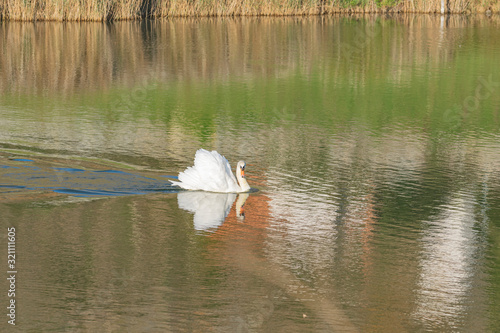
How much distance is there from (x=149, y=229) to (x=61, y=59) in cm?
1677

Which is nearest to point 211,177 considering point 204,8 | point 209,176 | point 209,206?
point 209,176

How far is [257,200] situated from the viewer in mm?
10820

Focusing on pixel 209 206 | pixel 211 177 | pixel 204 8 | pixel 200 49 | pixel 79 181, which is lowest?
pixel 209 206

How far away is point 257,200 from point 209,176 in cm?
73

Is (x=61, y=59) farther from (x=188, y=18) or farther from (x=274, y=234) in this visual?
(x=274, y=234)

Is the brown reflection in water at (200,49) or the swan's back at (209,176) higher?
the brown reflection in water at (200,49)

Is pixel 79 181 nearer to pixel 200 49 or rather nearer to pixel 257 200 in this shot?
pixel 257 200

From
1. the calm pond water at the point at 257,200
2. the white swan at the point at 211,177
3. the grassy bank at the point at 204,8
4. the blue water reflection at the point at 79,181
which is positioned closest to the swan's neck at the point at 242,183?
the white swan at the point at 211,177

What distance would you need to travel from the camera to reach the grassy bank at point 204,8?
3609 cm

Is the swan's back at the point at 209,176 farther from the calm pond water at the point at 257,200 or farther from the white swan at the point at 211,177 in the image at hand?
the calm pond water at the point at 257,200

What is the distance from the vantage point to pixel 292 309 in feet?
24.3

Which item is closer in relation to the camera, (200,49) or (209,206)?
(209,206)

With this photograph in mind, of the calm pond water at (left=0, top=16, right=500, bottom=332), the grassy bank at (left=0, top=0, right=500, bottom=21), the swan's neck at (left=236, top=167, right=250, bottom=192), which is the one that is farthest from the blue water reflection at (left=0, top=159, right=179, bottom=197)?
the grassy bank at (left=0, top=0, right=500, bottom=21)

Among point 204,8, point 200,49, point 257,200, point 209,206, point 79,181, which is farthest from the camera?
point 204,8
